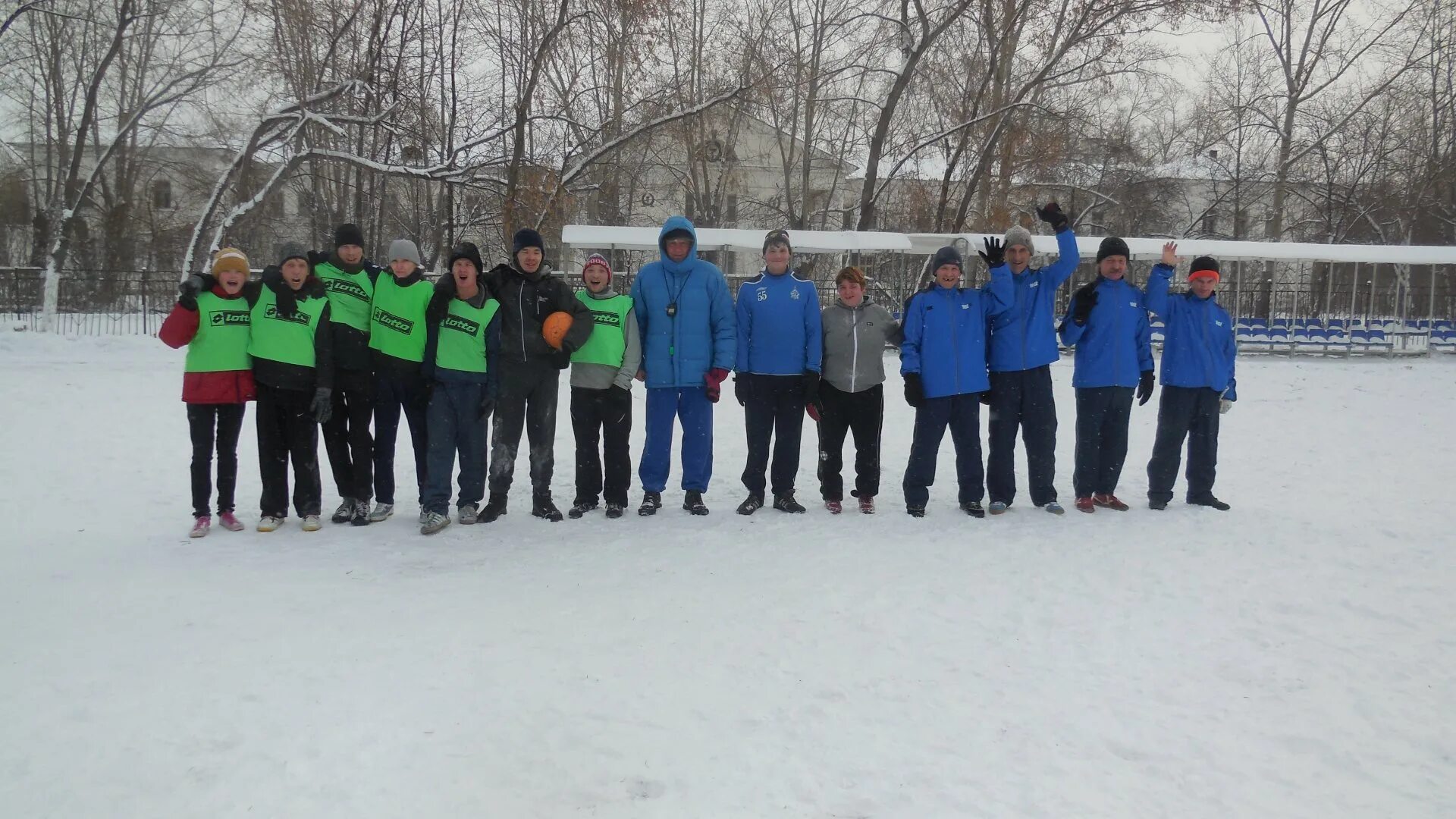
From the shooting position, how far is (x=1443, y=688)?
12.1ft

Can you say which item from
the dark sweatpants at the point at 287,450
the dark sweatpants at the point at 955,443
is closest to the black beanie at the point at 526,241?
the dark sweatpants at the point at 287,450

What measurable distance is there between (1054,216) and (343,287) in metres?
4.85

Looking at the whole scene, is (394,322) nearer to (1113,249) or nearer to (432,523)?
(432,523)

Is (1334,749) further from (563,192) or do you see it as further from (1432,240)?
(1432,240)

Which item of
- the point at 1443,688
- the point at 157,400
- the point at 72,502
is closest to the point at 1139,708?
the point at 1443,688

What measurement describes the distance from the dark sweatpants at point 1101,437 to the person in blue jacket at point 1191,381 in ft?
0.95

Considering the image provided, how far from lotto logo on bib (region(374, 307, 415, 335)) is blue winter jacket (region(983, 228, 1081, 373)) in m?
3.99

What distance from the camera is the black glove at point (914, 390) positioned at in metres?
6.46

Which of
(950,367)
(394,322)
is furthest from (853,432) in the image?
(394,322)

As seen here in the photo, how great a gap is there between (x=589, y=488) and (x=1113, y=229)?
39.2m

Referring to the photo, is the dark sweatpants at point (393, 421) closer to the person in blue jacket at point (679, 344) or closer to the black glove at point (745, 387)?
the person in blue jacket at point (679, 344)

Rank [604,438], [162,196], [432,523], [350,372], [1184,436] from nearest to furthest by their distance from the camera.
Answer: [432,523], [350,372], [604,438], [1184,436], [162,196]

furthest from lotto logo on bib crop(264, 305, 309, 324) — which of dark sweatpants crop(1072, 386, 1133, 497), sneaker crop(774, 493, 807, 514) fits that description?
dark sweatpants crop(1072, 386, 1133, 497)

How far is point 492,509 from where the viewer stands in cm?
618
